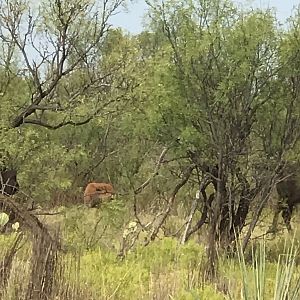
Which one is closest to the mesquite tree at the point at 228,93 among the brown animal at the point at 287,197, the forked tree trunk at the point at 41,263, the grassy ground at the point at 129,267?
the grassy ground at the point at 129,267

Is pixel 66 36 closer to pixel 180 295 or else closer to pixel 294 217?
pixel 294 217

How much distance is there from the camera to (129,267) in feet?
27.0

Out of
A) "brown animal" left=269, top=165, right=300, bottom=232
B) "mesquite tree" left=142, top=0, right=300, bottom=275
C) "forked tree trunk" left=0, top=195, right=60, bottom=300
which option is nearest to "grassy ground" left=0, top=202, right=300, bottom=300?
"forked tree trunk" left=0, top=195, right=60, bottom=300

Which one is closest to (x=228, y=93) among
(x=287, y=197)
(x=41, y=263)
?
(x=287, y=197)

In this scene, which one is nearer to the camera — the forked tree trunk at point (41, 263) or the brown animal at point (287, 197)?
the forked tree trunk at point (41, 263)

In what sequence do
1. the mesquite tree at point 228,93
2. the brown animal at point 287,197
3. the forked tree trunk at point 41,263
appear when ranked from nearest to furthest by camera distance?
the forked tree trunk at point 41,263 → the mesquite tree at point 228,93 → the brown animal at point 287,197

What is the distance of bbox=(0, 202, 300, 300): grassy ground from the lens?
234 inches

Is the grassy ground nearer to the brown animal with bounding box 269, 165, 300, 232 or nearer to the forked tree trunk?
the forked tree trunk

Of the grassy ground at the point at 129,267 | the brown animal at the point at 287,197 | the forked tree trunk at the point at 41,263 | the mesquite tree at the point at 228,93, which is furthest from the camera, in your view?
the brown animal at the point at 287,197

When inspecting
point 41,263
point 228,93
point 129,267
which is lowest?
point 129,267

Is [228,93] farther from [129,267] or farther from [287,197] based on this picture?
[287,197]

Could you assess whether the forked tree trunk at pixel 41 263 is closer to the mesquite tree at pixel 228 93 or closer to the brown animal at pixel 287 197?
the mesquite tree at pixel 228 93

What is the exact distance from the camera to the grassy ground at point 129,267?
5.95 metres

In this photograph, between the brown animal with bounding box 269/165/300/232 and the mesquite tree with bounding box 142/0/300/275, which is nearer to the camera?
the mesquite tree with bounding box 142/0/300/275
